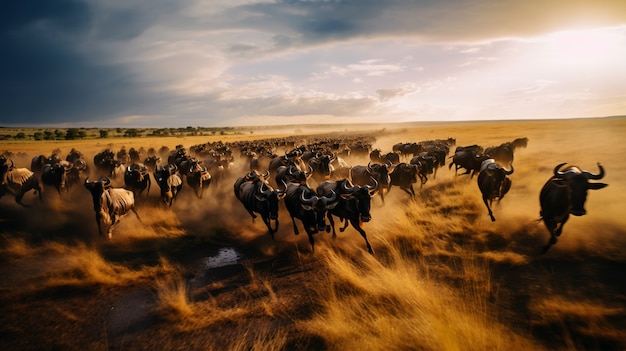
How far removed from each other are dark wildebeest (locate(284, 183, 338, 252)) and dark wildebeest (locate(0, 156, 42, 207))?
51.1ft

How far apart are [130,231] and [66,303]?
15.1ft

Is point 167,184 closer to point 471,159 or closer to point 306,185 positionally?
point 306,185

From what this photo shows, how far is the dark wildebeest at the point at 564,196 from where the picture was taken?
24.6 ft

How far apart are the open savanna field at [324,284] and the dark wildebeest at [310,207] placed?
89 centimetres

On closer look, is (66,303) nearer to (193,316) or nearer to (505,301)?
(193,316)

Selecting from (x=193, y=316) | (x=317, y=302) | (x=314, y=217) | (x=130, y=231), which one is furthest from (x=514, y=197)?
(x=130, y=231)

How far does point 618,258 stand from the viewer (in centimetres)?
771

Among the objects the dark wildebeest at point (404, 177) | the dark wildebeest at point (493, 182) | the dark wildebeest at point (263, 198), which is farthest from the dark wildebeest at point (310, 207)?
the dark wildebeest at point (493, 182)

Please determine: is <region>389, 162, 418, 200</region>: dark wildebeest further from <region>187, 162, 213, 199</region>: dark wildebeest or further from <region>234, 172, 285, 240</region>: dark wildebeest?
<region>187, 162, 213, 199</region>: dark wildebeest

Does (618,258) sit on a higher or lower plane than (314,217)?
lower

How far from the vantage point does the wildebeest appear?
10.5 m

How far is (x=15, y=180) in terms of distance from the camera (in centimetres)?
1584

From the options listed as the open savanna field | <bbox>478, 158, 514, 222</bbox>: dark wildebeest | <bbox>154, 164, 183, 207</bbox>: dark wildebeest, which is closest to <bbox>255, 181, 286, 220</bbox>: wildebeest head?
the open savanna field

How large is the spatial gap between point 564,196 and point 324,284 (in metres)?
7.22
